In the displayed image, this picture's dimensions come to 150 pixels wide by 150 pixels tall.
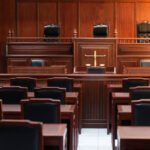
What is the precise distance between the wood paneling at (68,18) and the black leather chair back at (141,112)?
30.8 feet

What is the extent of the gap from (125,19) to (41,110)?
946 centimetres

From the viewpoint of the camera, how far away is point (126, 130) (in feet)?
11.0

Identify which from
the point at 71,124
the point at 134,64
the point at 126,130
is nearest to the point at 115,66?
the point at 134,64

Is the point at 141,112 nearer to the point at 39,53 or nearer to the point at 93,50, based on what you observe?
the point at 93,50

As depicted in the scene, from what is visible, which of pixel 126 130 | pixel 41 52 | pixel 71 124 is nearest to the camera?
pixel 126 130

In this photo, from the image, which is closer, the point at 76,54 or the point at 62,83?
the point at 62,83

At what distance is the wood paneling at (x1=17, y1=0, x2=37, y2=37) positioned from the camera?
1310 centimetres

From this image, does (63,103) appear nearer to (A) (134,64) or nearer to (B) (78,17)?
(A) (134,64)

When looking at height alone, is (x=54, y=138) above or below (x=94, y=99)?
above

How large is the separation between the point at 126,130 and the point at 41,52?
7.69 metres

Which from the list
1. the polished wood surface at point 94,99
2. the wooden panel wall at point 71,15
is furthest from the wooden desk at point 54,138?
the wooden panel wall at point 71,15

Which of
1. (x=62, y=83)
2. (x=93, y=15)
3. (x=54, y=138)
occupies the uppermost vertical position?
(x=93, y=15)

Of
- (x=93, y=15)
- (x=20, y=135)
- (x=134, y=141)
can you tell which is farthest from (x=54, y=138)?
(x=93, y=15)

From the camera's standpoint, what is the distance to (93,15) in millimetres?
13125
